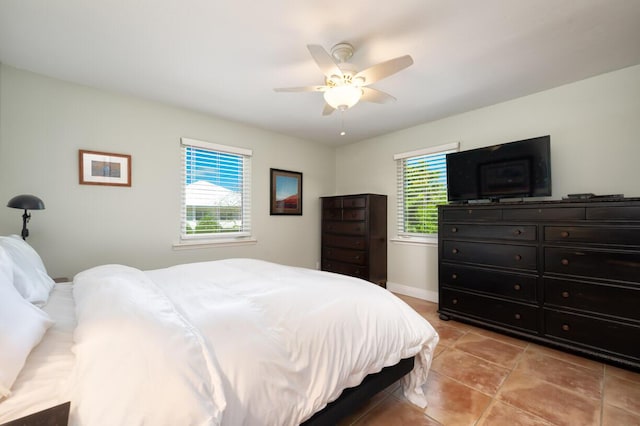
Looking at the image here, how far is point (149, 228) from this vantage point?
2986mm

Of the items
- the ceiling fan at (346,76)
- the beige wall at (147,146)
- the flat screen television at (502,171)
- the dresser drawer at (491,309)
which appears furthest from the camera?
the flat screen television at (502,171)

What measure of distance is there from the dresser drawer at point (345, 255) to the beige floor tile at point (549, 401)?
215cm

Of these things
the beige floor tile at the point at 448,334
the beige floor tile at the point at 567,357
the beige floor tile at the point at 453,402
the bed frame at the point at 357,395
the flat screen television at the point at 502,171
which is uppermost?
the flat screen television at the point at 502,171

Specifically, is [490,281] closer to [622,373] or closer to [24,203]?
[622,373]

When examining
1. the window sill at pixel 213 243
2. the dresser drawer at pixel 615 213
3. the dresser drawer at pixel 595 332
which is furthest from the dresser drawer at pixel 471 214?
the window sill at pixel 213 243

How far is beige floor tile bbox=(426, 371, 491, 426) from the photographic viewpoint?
159cm

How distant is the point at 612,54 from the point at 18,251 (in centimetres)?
437

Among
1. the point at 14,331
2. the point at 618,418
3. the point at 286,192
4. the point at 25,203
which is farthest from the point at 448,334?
the point at 25,203

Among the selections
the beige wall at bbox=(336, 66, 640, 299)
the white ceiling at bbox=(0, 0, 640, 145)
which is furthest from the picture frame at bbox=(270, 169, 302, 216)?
the beige wall at bbox=(336, 66, 640, 299)

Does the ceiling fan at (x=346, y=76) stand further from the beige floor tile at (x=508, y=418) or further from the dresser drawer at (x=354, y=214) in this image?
the beige floor tile at (x=508, y=418)

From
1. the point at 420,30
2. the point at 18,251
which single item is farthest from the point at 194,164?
the point at 420,30

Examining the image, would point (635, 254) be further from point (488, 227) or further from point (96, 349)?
point (96, 349)

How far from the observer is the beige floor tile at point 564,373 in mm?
1846

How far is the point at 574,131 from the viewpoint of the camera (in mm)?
2609
